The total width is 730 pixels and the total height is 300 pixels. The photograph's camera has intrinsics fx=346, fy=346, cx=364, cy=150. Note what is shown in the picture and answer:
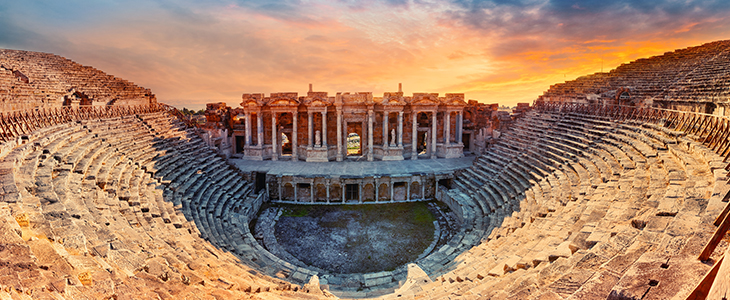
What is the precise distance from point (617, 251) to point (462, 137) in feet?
81.7

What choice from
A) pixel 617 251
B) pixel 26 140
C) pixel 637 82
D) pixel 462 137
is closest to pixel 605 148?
pixel 617 251

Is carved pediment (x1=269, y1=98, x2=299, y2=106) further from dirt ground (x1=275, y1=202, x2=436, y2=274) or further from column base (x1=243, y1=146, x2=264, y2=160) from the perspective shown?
dirt ground (x1=275, y1=202, x2=436, y2=274)

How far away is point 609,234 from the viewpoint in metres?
8.15

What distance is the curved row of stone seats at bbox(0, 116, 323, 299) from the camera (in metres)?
5.68

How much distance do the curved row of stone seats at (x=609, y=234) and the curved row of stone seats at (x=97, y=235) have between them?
17.7 feet

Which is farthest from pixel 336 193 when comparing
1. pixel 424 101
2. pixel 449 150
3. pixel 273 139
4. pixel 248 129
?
pixel 449 150

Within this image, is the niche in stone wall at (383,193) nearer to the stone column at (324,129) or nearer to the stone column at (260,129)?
the stone column at (324,129)

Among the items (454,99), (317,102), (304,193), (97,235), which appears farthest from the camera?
(454,99)

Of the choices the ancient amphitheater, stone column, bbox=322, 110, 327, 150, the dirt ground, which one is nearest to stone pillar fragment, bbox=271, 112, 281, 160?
the ancient amphitheater

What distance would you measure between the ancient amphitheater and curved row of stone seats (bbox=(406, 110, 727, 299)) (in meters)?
0.05

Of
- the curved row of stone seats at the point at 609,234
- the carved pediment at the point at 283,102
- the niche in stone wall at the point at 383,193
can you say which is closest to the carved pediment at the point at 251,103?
the carved pediment at the point at 283,102

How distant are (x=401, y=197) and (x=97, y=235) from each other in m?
17.3

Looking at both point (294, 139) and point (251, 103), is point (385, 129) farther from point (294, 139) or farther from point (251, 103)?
point (251, 103)

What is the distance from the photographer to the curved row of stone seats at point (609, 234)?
5684 millimetres
